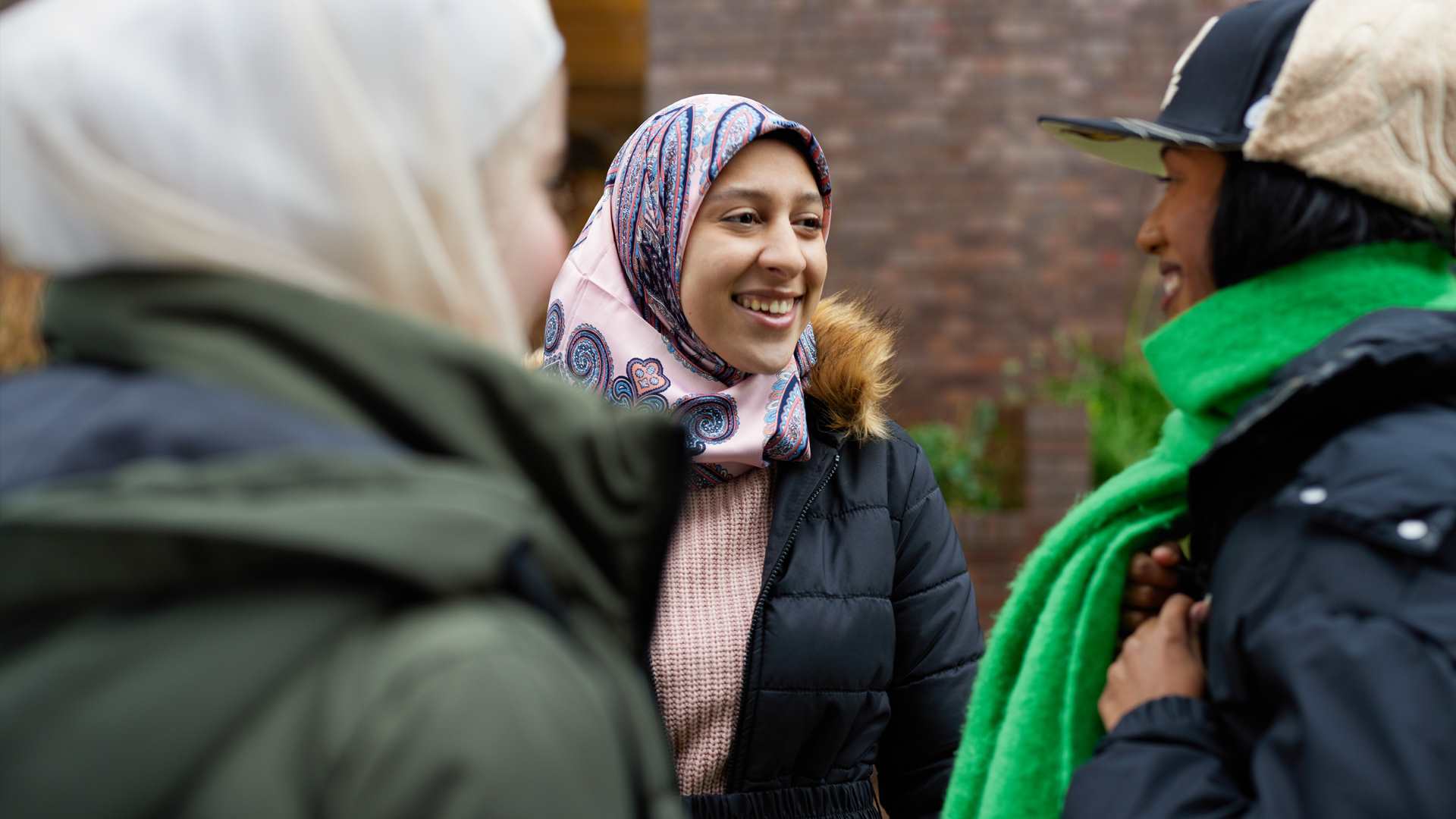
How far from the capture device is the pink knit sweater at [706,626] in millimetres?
→ 2266

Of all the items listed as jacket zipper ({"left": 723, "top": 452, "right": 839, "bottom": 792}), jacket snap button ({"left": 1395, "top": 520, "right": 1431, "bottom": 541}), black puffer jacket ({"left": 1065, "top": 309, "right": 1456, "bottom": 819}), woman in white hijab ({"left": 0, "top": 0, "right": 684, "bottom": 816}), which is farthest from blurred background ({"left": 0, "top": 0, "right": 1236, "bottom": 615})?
woman in white hijab ({"left": 0, "top": 0, "right": 684, "bottom": 816})

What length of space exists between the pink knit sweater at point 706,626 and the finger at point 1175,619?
832 mm

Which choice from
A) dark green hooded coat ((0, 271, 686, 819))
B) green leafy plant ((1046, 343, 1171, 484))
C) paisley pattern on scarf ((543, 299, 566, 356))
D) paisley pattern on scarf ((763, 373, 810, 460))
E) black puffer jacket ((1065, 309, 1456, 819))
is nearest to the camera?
dark green hooded coat ((0, 271, 686, 819))

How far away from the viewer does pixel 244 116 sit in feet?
3.47

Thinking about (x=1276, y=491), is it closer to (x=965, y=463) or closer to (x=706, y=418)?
(x=706, y=418)

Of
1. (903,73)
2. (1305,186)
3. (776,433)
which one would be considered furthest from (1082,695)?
(903,73)

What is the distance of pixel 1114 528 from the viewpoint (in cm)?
181

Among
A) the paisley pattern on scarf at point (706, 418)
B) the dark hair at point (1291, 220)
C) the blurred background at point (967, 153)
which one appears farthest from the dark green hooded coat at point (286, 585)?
the blurred background at point (967, 153)

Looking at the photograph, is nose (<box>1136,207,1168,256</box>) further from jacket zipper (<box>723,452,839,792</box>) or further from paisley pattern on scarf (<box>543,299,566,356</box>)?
paisley pattern on scarf (<box>543,299,566,356</box>)

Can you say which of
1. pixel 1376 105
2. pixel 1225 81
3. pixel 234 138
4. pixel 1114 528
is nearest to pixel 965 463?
pixel 1114 528

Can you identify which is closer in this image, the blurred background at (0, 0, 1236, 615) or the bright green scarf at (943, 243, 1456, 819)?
the bright green scarf at (943, 243, 1456, 819)

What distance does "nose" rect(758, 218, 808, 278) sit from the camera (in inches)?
101

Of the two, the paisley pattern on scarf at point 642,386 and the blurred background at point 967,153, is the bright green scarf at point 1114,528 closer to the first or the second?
the paisley pattern on scarf at point 642,386

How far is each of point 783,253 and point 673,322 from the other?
0.25 metres
